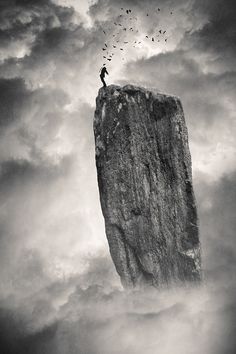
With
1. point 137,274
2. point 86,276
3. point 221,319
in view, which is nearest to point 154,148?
point 137,274

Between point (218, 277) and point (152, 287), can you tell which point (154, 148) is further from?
point (218, 277)

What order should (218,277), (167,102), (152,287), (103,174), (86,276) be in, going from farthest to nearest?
(86,276)
(218,277)
(152,287)
(103,174)
(167,102)

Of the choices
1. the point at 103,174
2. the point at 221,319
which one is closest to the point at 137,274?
the point at 221,319

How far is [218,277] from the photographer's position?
77.7 ft

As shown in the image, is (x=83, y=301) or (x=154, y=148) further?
(x=83, y=301)

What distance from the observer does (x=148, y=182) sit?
1855 centimetres

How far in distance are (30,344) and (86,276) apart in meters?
10.4

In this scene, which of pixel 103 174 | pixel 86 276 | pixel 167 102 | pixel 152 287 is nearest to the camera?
pixel 167 102

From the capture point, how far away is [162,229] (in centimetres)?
1897

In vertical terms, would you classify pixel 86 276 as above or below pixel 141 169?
below

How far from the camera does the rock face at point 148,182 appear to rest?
17844 mm

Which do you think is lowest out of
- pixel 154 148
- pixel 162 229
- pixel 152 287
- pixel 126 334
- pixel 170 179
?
pixel 126 334

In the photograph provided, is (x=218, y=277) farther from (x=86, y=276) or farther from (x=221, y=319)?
(x=86, y=276)

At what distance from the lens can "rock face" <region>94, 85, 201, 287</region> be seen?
1784cm
